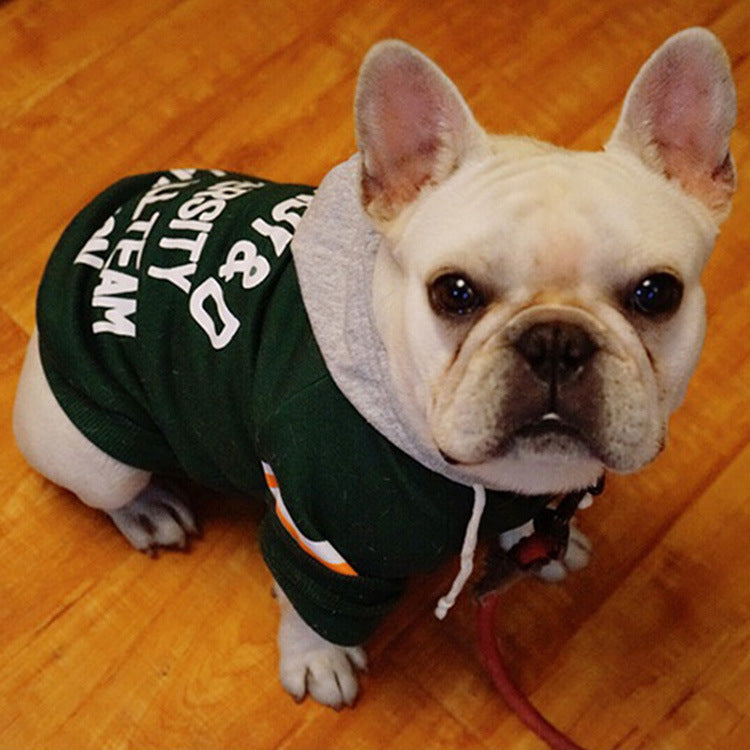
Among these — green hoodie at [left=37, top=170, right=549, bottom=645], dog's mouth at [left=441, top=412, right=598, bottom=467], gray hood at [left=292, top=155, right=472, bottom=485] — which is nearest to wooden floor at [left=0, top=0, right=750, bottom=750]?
green hoodie at [left=37, top=170, right=549, bottom=645]

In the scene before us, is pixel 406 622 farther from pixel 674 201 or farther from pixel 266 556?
pixel 674 201

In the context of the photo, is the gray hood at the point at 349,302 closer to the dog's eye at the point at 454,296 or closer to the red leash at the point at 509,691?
the dog's eye at the point at 454,296

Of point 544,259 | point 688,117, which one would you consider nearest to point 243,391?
point 544,259

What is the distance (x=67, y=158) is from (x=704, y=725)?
1.35 m

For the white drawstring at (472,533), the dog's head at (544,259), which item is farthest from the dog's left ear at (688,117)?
the white drawstring at (472,533)

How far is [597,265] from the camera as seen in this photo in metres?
1.14

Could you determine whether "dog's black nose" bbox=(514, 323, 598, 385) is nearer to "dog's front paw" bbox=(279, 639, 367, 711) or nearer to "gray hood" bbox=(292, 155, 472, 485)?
"gray hood" bbox=(292, 155, 472, 485)

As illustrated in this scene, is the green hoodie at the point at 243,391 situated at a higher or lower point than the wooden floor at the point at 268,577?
higher

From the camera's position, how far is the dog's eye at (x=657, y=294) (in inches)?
44.9

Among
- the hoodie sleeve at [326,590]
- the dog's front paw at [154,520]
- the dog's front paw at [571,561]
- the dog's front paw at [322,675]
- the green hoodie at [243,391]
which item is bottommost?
the dog's front paw at [571,561]

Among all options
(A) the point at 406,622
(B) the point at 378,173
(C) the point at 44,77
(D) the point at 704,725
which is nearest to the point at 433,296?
(B) the point at 378,173

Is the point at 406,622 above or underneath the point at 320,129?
underneath

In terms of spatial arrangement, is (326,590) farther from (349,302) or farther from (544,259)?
(544,259)

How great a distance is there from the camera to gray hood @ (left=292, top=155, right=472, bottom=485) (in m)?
1.23
